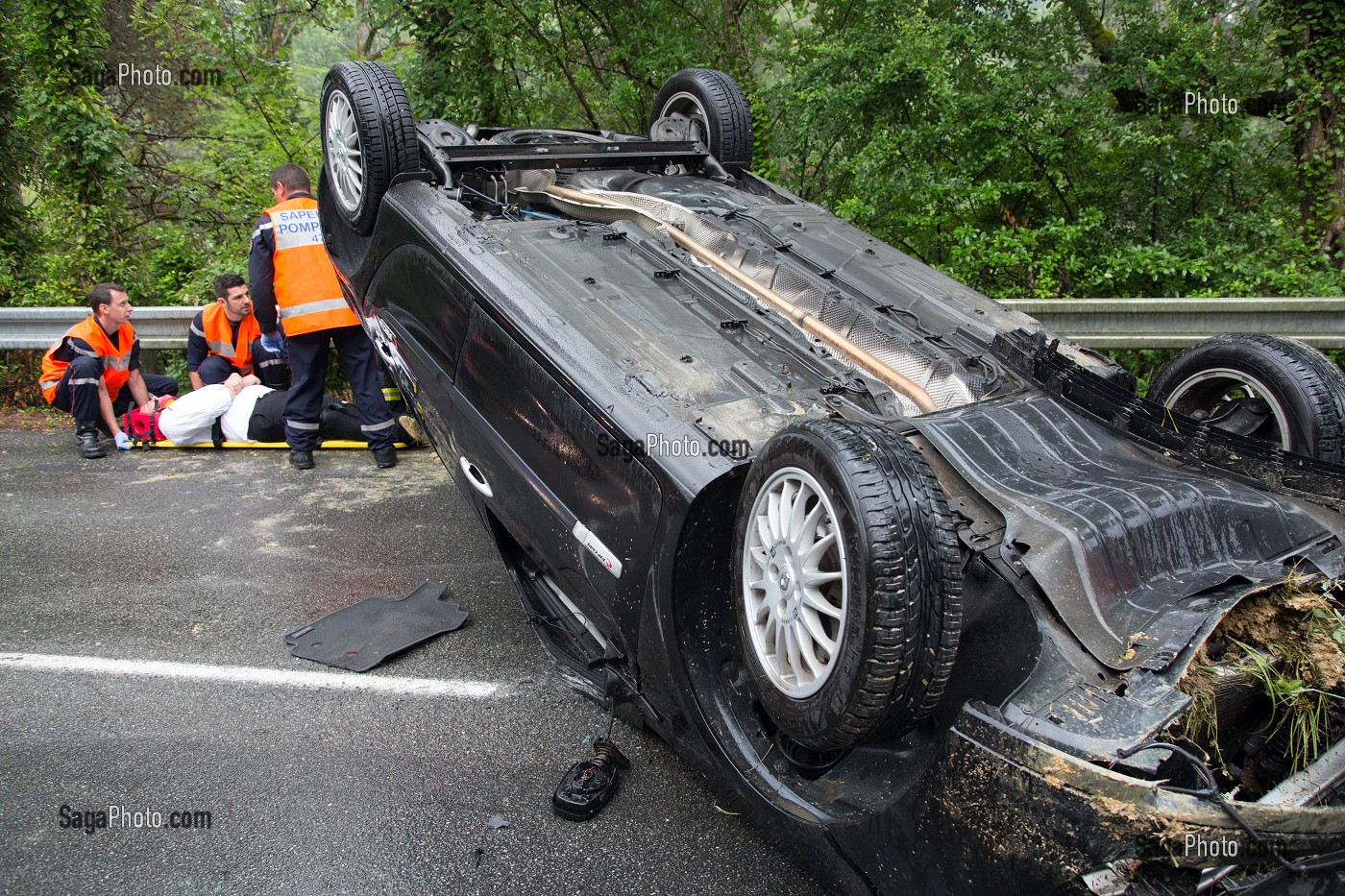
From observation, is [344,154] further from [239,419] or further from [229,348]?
[229,348]

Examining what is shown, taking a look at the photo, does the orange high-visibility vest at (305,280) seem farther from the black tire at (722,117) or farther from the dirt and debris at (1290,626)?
the dirt and debris at (1290,626)

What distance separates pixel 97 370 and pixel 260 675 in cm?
336

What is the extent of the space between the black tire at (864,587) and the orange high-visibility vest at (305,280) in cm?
378

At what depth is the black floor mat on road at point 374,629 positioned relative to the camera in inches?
135

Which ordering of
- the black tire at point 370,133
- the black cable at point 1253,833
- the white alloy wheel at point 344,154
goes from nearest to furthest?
the black cable at point 1253,833 → the black tire at point 370,133 → the white alloy wheel at point 344,154

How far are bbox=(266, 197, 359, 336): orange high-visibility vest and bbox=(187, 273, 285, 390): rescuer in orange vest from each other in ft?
3.07

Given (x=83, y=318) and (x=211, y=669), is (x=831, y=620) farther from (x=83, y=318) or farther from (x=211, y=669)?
(x=83, y=318)

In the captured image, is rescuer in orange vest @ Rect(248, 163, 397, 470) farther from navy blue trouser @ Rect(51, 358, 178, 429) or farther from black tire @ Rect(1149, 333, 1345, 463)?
black tire @ Rect(1149, 333, 1345, 463)

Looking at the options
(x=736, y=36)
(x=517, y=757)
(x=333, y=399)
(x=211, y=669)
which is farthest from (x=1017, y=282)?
(x=211, y=669)

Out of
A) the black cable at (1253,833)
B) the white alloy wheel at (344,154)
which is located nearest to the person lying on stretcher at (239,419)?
the white alloy wheel at (344,154)

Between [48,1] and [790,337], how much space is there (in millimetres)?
7468

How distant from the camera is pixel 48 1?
7312 mm

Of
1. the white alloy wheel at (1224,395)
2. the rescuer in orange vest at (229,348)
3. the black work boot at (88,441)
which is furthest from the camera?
the rescuer in orange vest at (229,348)

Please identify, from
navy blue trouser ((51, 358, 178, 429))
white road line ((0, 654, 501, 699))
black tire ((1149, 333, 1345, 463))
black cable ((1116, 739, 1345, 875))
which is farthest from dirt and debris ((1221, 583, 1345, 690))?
navy blue trouser ((51, 358, 178, 429))
